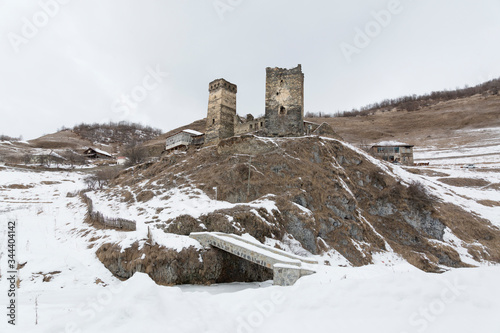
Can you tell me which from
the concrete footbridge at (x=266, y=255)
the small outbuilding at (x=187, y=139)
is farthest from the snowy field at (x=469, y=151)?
the concrete footbridge at (x=266, y=255)

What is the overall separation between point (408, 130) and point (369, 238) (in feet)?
366

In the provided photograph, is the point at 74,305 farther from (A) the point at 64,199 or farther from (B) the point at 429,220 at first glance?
(A) the point at 64,199

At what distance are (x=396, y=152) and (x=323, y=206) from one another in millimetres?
50030

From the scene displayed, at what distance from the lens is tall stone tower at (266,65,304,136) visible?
38.1m

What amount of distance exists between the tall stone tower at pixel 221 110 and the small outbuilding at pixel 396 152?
39.8m

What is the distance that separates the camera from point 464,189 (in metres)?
39.7

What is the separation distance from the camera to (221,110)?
45.1 meters

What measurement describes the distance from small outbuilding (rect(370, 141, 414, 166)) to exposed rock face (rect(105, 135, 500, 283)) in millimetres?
34275

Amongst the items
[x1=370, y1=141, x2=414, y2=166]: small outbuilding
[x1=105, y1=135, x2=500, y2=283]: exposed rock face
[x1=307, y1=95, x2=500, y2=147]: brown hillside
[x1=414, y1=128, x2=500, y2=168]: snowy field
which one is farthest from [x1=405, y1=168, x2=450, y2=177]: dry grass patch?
[x1=307, y1=95, x2=500, y2=147]: brown hillside

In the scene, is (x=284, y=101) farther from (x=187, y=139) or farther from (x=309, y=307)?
(x=309, y=307)

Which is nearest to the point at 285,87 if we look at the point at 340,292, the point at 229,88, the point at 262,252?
the point at 229,88

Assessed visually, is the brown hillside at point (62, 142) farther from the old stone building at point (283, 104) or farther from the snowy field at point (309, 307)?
the snowy field at point (309, 307)

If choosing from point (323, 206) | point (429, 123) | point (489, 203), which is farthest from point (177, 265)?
point (429, 123)

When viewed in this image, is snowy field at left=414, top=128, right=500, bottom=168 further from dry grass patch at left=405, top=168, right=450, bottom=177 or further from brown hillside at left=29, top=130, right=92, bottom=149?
brown hillside at left=29, top=130, right=92, bottom=149
